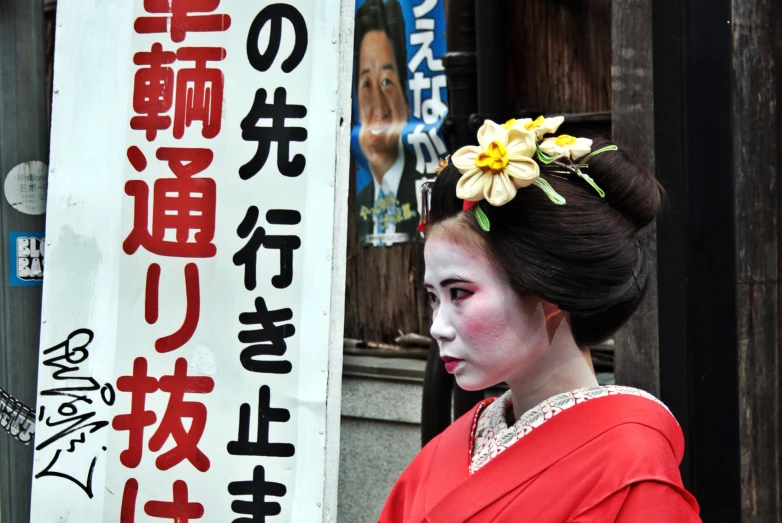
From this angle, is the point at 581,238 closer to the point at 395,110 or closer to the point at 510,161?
the point at 510,161

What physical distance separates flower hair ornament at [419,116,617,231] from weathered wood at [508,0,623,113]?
2908 millimetres

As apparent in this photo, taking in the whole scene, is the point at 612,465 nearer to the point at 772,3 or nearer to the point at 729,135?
the point at 729,135

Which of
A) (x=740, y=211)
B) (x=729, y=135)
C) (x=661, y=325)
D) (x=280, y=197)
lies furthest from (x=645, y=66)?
(x=280, y=197)

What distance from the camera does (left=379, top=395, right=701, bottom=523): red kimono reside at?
1782 mm

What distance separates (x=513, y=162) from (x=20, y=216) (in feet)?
7.50

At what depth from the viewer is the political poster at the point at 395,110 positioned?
5.45 meters

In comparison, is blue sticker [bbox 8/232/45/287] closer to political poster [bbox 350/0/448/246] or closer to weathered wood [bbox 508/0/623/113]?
political poster [bbox 350/0/448/246]

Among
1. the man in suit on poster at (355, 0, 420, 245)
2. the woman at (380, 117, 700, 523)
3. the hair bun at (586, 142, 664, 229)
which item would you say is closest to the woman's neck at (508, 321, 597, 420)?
the woman at (380, 117, 700, 523)

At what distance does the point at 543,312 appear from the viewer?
203cm

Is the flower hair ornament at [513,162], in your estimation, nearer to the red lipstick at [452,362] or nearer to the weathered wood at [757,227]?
the red lipstick at [452,362]

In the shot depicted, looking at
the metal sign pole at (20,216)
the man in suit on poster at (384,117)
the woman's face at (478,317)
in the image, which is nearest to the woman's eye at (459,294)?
the woman's face at (478,317)

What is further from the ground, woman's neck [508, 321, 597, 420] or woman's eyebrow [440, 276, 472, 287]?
woman's eyebrow [440, 276, 472, 287]

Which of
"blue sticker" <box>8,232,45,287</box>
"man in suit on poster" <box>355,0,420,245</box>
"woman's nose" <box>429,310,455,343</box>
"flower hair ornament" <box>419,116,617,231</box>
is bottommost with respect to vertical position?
"woman's nose" <box>429,310,455,343</box>

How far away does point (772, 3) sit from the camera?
12.1 ft
